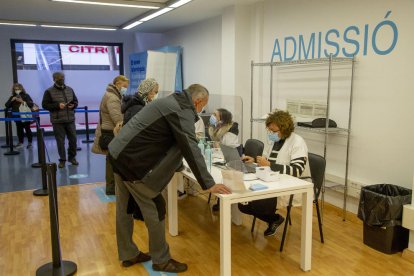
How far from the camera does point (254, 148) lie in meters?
3.89

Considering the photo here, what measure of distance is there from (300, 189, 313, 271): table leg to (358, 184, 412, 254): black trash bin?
0.73m

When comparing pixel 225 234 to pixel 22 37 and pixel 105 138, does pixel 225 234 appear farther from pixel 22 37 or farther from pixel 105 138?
pixel 22 37

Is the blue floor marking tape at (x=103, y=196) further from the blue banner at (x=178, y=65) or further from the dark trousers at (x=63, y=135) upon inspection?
the blue banner at (x=178, y=65)

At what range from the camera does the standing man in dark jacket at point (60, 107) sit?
587 cm

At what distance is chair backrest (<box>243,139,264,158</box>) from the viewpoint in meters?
3.82

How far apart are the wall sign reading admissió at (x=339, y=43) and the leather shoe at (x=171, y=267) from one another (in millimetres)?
2578

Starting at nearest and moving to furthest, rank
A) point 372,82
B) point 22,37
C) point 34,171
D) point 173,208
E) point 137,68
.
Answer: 1. point 173,208
2. point 372,82
3. point 34,171
4. point 137,68
5. point 22,37

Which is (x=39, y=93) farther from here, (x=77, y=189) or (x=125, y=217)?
(x=125, y=217)

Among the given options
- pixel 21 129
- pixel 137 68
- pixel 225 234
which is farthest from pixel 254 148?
pixel 21 129

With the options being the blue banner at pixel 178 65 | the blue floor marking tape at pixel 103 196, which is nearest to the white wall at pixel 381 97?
the blue floor marking tape at pixel 103 196

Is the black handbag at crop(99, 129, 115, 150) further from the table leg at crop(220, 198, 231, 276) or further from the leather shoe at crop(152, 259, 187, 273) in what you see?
the table leg at crop(220, 198, 231, 276)

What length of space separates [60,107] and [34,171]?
105 centimetres

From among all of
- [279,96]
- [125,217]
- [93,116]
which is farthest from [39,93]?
[125,217]

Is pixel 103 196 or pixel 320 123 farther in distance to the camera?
pixel 103 196
